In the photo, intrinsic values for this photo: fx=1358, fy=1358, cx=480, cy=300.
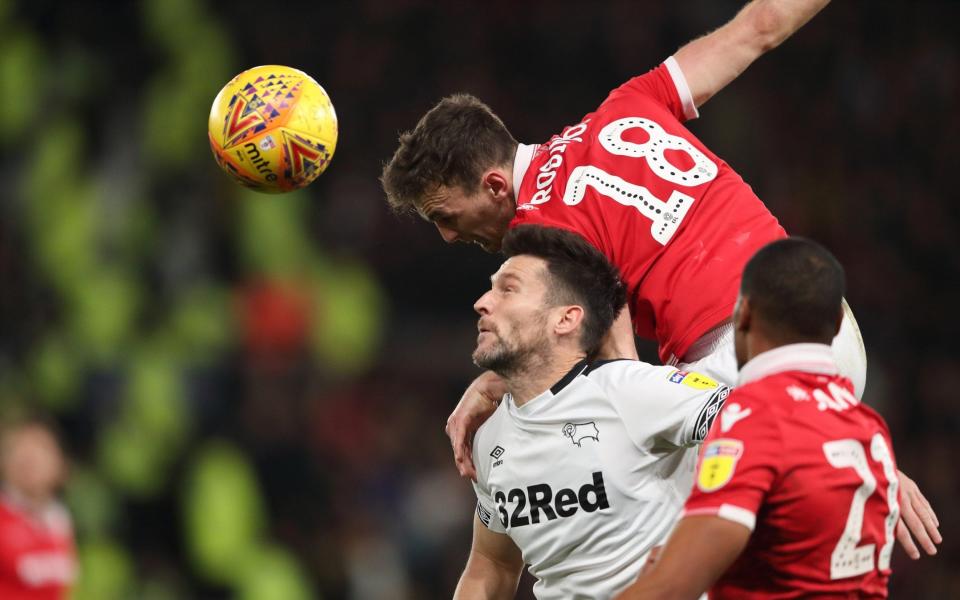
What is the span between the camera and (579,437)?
3.97m

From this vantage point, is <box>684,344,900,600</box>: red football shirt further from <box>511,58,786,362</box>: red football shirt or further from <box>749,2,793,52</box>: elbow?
<box>749,2,793,52</box>: elbow

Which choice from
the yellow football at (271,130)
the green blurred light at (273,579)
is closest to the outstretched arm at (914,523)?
the yellow football at (271,130)

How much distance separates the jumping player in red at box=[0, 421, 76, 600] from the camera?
7422mm

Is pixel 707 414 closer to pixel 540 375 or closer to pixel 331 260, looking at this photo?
pixel 540 375

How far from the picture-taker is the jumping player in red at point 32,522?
7422 mm

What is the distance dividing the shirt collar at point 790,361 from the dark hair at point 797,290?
1.2 inches

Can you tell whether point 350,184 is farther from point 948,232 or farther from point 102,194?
point 948,232

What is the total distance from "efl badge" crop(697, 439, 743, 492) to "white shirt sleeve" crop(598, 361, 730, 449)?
2.35ft

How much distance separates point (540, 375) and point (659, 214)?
0.61m

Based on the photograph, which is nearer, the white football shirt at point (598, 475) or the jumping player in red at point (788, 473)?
the jumping player in red at point (788, 473)

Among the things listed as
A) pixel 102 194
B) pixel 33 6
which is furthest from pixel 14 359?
pixel 33 6

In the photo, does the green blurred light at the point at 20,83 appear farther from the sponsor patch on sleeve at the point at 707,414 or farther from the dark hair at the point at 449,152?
the sponsor patch on sleeve at the point at 707,414

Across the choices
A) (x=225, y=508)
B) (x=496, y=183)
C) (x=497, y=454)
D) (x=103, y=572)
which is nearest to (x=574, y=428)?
(x=497, y=454)

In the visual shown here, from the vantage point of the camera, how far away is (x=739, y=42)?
4.44 m
